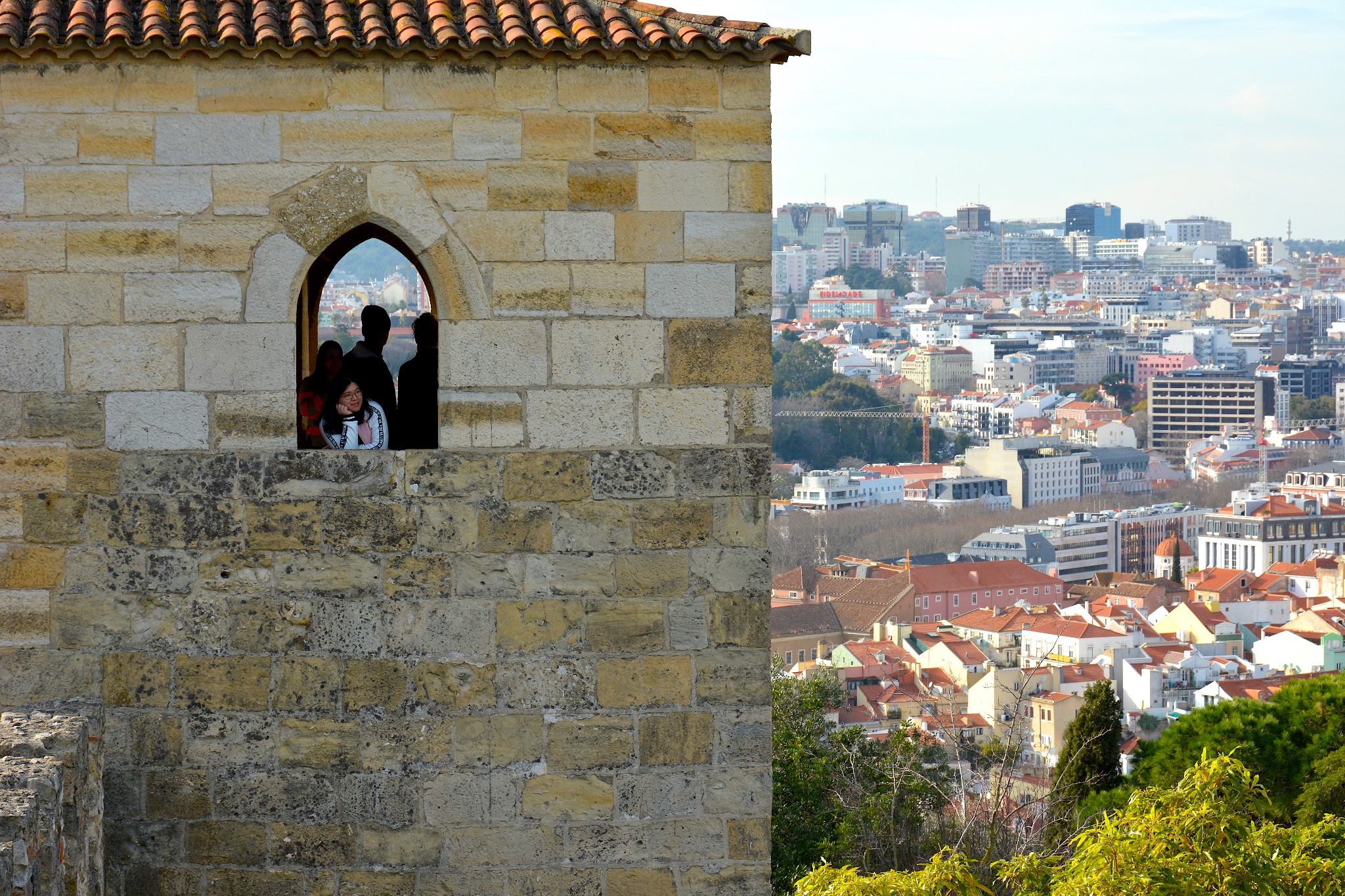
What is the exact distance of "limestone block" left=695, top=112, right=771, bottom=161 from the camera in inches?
162

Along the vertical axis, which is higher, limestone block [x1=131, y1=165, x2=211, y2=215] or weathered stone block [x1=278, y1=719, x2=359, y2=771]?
limestone block [x1=131, y1=165, x2=211, y2=215]

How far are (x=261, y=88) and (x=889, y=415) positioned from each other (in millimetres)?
88095

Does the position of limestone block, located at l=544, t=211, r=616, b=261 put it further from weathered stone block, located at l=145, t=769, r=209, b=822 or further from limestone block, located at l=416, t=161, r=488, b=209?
weathered stone block, located at l=145, t=769, r=209, b=822

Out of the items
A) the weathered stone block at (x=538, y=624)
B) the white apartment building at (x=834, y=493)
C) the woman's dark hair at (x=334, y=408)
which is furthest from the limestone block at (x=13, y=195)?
the white apartment building at (x=834, y=493)

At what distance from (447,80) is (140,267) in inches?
36.8

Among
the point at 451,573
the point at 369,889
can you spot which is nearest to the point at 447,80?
the point at 451,573

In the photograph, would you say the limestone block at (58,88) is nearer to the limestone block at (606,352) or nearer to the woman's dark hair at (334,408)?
the woman's dark hair at (334,408)

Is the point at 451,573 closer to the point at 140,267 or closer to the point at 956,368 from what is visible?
the point at 140,267

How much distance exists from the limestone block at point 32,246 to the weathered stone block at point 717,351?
1600mm

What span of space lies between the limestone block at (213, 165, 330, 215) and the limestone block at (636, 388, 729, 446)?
106 cm

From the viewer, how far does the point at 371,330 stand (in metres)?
4.87

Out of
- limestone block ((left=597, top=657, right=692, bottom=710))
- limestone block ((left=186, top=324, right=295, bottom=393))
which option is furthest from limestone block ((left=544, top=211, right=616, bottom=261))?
limestone block ((left=597, top=657, right=692, bottom=710))

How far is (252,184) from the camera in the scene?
406 centimetres

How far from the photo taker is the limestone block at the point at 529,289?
4.09 metres
